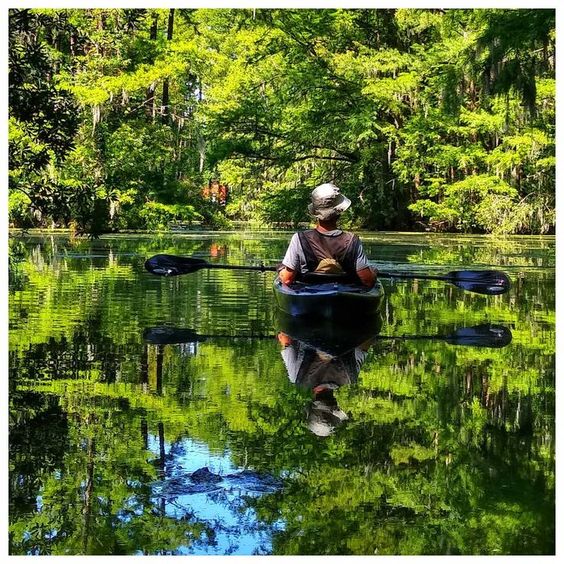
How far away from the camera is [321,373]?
611 cm

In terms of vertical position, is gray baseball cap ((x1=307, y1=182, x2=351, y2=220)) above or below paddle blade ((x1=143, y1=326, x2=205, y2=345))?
→ above

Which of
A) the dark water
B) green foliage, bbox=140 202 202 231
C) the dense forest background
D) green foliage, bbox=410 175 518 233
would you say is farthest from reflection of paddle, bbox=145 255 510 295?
green foliage, bbox=410 175 518 233

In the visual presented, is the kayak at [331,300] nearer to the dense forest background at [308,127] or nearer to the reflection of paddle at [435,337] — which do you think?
the reflection of paddle at [435,337]

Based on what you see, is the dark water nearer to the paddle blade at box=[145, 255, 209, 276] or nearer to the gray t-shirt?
the gray t-shirt

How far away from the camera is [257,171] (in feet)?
91.9

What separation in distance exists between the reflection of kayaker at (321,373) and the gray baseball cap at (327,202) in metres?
0.99

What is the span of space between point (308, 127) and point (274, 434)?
23.5m

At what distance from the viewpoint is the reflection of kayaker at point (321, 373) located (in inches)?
188

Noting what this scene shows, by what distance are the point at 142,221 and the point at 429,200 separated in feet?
24.9

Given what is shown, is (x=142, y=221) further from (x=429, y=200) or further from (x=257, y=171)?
(x=429, y=200)

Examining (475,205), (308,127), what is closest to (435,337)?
(475,205)

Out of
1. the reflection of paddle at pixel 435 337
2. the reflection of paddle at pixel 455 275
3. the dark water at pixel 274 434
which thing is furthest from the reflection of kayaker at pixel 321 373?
the reflection of paddle at pixel 455 275

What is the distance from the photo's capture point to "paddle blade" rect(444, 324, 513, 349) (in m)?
7.39

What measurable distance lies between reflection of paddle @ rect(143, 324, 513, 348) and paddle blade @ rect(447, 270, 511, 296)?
1.38 m
